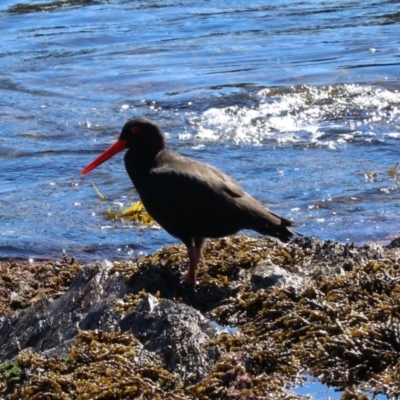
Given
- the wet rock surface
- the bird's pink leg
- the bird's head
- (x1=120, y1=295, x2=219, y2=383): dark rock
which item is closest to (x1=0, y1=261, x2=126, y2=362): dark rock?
the wet rock surface

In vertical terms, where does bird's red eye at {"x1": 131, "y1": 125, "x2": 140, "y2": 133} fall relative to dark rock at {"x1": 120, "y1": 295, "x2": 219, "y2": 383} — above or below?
above

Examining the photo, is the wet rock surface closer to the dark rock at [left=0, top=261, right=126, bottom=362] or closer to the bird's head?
the dark rock at [left=0, top=261, right=126, bottom=362]

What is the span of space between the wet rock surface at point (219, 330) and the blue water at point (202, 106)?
2.17 metres

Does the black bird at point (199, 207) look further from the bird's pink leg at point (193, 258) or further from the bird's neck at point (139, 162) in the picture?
the bird's neck at point (139, 162)

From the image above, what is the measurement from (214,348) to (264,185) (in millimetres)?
4908

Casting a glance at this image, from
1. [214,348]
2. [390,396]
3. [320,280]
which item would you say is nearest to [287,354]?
[214,348]

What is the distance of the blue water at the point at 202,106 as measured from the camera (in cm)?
808

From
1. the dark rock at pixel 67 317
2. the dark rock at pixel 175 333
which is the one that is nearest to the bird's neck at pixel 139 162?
the dark rock at pixel 67 317

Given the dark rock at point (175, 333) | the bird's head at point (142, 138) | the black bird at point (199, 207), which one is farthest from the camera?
the bird's head at point (142, 138)

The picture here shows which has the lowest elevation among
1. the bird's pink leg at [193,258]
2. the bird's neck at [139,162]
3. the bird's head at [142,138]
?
the bird's pink leg at [193,258]

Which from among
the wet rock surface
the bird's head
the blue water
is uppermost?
the bird's head

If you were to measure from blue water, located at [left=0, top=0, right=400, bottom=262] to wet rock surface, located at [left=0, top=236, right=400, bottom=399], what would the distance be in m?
2.17

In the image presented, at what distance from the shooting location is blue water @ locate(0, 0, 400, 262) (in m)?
8.08

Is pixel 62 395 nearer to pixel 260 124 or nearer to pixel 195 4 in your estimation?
pixel 260 124
